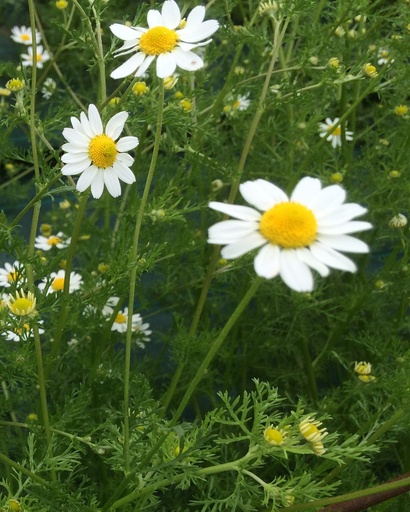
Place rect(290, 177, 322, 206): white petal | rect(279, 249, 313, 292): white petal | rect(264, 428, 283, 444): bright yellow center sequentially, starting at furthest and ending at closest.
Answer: rect(264, 428, 283, 444): bright yellow center, rect(290, 177, 322, 206): white petal, rect(279, 249, 313, 292): white petal

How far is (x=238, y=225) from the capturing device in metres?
0.62

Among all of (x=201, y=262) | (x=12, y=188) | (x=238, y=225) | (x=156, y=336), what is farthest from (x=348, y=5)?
(x=12, y=188)

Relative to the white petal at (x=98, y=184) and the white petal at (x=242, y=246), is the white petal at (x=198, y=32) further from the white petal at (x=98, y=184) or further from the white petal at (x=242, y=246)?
the white petal at (x=242, y=246)

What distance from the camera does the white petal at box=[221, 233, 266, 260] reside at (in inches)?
23.2

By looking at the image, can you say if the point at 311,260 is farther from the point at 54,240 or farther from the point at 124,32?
the point at 54,240

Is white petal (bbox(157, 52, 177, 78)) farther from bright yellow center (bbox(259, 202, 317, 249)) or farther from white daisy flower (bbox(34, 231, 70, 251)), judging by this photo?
white daisy flower (bbox(34, 231, 70, 251))

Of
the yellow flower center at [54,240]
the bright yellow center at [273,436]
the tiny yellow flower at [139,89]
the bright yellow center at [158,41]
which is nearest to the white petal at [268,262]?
the bright yellow center at [273,436]

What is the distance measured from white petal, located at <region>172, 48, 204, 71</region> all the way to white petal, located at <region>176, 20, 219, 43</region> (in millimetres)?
22

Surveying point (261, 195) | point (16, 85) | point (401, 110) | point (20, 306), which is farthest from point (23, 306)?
point (401, 110)

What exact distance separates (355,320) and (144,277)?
2.55 feet

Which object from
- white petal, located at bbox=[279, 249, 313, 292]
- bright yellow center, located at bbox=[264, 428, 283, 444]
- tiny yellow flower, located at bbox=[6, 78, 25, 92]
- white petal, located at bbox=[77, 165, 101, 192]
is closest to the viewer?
white petal, located at bbox=[279, 249, 313, 292]

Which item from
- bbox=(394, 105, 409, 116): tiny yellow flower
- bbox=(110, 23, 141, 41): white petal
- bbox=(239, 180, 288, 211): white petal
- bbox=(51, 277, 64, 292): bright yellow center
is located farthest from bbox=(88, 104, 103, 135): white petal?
bbox=(394, 105, 409, 116): tiny yellow flower

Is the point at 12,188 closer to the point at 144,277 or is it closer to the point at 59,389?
the point at 144,277

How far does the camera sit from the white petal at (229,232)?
60 cm
